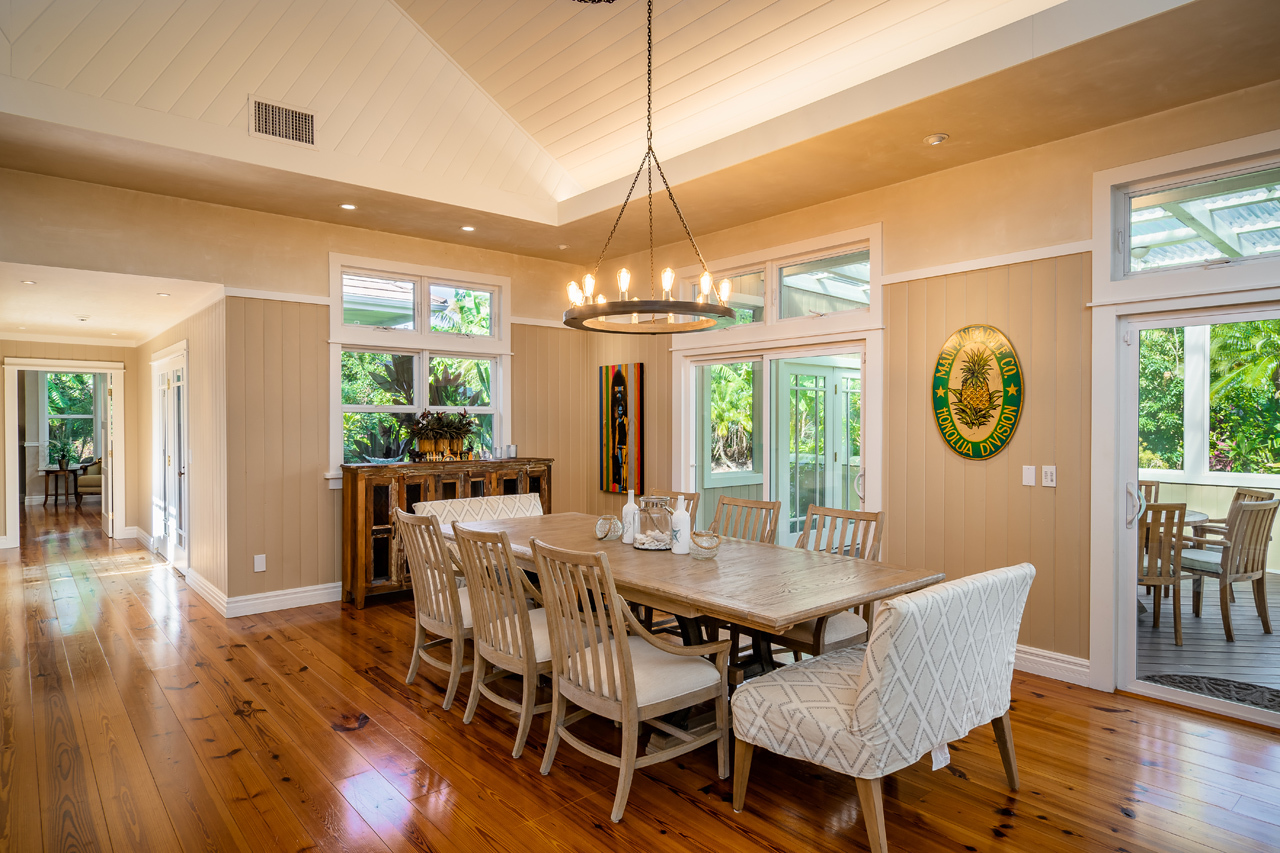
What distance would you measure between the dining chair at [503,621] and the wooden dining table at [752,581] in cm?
35

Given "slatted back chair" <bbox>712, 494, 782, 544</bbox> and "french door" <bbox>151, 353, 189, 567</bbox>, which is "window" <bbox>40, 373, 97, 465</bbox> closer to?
"french door" <bbox>151, 353, 189, 567</bbox>

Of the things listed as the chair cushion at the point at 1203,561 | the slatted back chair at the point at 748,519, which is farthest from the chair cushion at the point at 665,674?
the chair cushion at the point at 1203,561

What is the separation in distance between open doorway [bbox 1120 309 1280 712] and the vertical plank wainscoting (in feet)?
0.85

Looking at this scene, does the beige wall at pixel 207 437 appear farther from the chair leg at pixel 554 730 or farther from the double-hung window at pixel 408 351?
the chair leg at pixel 554 730

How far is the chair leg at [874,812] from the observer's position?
2.13 metres

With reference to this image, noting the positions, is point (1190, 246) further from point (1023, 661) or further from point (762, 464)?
point (762, 464)

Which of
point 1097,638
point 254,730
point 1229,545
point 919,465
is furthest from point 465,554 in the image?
point 1229,545

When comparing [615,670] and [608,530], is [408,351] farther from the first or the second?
[615,670]

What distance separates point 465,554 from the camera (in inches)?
121

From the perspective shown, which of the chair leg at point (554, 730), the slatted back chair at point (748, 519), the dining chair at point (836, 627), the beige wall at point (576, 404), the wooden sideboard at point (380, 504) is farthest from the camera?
the beige wall at point (576, 404)

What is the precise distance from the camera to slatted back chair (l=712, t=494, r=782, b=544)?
394cm

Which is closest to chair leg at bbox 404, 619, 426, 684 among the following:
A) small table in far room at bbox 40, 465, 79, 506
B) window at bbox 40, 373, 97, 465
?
small table in far room at bbox 40, 465, 79, 506

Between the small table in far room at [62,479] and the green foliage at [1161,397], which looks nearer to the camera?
the green foliage at [1161,397]

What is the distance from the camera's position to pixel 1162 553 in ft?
11.7
